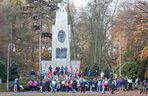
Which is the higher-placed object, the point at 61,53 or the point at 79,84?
the point at 61,53

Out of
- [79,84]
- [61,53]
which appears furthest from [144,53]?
[61,53]

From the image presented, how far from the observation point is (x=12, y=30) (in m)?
70.9

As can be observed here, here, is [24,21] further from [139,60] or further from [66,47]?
[139,60]

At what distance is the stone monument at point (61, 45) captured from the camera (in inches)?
2274

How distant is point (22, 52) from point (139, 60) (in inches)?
951

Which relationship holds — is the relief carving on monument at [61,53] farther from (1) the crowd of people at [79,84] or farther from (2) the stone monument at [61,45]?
(1) the crowd of people at [79,84]

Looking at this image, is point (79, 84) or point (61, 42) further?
point (61, 42)

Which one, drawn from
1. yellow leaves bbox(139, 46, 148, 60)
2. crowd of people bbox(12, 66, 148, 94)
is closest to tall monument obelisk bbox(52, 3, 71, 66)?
crowd of people bbox(12, 66, 148, 94)

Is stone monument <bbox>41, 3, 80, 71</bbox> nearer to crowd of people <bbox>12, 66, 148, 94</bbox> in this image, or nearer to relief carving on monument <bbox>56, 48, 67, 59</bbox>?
relief carving on monument <bbox>56, 48, 67, 59</bbox>

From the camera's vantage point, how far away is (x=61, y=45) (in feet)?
190

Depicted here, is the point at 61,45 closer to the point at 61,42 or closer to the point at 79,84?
the point at 61,42

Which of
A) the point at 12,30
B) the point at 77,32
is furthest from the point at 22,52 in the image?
the point at 77,32

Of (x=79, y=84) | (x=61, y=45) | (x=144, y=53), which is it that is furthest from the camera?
(x=61, y=45)

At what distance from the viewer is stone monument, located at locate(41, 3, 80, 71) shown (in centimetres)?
5775
